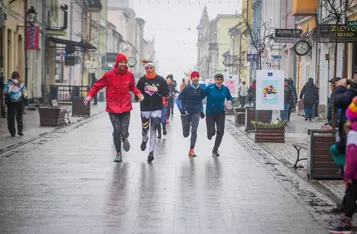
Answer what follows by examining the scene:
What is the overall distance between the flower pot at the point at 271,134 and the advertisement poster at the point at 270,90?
2404mm

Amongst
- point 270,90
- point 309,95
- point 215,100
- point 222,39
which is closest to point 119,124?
point 215,100

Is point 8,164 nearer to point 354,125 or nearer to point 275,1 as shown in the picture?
point 354,125

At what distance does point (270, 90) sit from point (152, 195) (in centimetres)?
1331

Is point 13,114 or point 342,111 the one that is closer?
point 342,111

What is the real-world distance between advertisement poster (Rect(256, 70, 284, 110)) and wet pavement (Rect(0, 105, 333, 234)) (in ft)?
19.6

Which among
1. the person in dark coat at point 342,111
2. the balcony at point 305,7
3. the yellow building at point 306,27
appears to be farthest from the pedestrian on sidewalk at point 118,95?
the balcony at point 305,7

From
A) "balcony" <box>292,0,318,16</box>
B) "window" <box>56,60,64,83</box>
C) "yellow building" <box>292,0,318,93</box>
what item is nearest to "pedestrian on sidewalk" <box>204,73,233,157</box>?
"yellow building" <box>292,0,318,93</box>

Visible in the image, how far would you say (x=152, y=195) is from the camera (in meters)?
11.2

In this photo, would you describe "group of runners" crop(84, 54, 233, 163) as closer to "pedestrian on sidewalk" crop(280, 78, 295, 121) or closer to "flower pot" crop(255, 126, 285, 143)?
"flower pot" crop(255, 126, 285, 143)

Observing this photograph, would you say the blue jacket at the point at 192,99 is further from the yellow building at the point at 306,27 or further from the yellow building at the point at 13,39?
the yellow building at the point at 306,27

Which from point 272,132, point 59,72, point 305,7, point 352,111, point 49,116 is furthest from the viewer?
point 59,72

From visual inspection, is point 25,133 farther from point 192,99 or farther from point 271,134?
point 192,99

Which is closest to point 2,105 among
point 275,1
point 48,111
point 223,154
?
point 48,111

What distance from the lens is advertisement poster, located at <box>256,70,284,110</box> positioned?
23.9m
